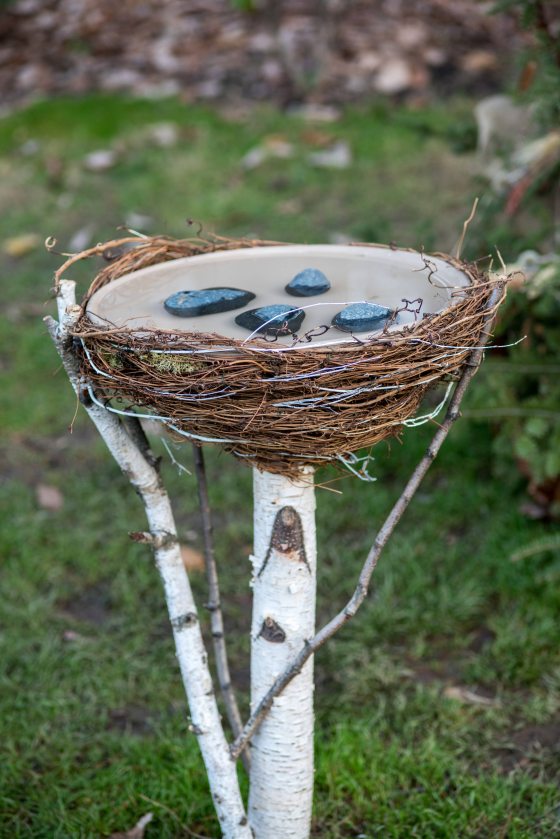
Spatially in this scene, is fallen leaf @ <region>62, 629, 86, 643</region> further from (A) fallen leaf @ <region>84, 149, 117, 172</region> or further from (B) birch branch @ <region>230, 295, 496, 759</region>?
(A) fallen leaf @ <region>84, 149, 117, 172</region>

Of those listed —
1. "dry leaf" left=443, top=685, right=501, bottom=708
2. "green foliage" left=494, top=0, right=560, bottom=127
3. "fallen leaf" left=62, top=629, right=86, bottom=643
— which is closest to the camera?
"dry leaf" left=443, top=685, right=501, bottom=708

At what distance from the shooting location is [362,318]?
1.68 m

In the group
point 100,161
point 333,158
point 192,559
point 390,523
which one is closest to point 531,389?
point 192,559

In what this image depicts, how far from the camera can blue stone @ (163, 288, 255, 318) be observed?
1790mm

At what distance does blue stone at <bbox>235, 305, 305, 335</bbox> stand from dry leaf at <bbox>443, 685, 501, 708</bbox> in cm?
156

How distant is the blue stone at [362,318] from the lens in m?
1.67

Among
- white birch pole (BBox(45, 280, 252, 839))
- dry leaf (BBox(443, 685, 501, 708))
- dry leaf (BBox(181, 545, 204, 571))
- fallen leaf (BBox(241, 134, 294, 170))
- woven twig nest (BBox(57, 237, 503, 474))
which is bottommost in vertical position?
dry leaf (BBox(443, 685, 501, 708))

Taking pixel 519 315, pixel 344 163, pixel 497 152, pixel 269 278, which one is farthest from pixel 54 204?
pixel 269 278

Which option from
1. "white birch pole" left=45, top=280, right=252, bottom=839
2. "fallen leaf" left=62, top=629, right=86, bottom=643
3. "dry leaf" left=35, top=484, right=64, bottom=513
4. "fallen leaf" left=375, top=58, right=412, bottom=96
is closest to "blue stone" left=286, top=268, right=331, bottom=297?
"white birch pole" left=45, top=280, right=252, bottom=839

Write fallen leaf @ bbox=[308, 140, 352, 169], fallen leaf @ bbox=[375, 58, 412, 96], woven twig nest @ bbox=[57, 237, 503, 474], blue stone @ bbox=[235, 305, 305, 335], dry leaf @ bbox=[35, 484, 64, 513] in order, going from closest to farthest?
woven twig nest @ bbox=[57, 237, 503, 474]
blue stone @ bbox=[235, 305, 305, 335]
dry leaf @ bbox=[35, 484, 64, 513]
fallen leaf @ bbox=[308, 140, 352, 169]
fallen leaf @ bbox=[375, 58, 412, 96]

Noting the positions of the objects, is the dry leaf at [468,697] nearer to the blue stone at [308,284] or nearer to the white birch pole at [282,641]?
the white birch pole at [282,641]

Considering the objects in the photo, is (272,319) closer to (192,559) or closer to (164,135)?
(192,559)

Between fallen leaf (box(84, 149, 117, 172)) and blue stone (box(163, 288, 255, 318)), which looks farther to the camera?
fallen leaf (box(84, 149, 117, 172))

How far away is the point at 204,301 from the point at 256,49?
286 inches
